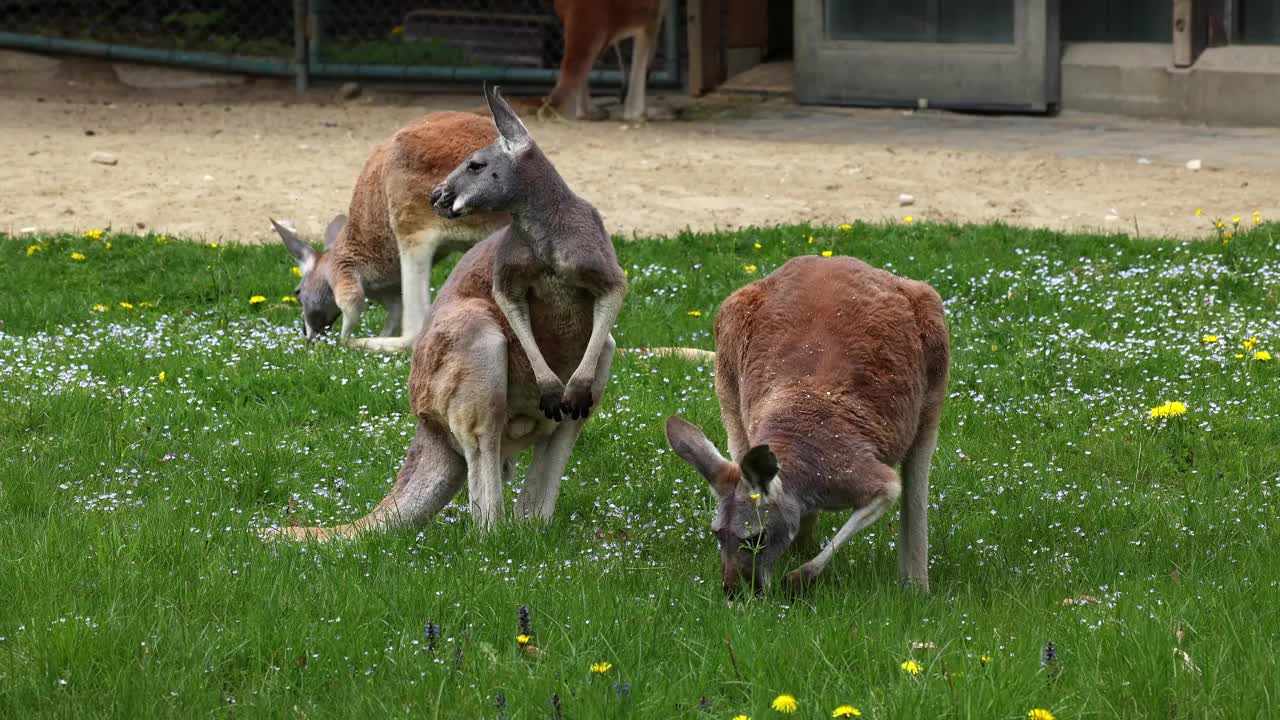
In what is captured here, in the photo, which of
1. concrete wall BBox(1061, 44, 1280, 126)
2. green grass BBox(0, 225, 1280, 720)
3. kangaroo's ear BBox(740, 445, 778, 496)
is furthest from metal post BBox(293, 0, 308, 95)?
kangaroo's ear BBox(740, 445, 778, 496)

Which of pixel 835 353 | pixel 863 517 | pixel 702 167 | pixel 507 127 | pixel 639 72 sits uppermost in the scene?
pixel 507 127

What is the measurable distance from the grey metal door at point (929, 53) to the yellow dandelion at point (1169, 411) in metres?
7.09

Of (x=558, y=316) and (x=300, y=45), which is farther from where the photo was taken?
(x=300, y=45)

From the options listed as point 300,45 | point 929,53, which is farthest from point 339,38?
point 929,53

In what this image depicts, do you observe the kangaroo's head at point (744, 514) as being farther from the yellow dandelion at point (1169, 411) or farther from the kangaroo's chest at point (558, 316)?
the yellow dandelion at point (1169, 411)

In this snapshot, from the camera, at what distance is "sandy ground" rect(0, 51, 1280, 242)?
9.18m

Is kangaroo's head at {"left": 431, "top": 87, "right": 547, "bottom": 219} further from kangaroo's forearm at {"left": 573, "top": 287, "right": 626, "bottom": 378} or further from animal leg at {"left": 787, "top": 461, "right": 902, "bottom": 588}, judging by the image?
animal leg at {"left": 787, "top": 461, "right": 902, "bottom": 588}

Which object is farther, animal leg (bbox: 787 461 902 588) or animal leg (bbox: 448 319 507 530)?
animal leg (bbox: 448 319 507 530)

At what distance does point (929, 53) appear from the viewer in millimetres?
12523

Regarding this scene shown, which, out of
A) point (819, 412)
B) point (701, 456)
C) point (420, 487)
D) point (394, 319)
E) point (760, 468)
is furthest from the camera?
point (394, 319)

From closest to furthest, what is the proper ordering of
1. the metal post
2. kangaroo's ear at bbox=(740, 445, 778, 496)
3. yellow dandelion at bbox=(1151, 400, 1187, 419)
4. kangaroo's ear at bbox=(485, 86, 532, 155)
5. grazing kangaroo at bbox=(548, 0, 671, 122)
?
kangaroo's ear at bbox=(740, 445, 778, 496) → kangaroo's ear at bbox=(485, 86, 532, 155) → yellow dandelion at bbox=(1151, 400, 1187, 419) → grazing kangaroo at bbox=(548, 0, 671, 122) → the metal post

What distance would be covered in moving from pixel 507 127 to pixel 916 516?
152 centimetres

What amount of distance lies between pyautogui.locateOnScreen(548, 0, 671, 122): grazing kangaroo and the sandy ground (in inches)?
11.2

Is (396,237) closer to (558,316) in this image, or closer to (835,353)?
(558,316)
